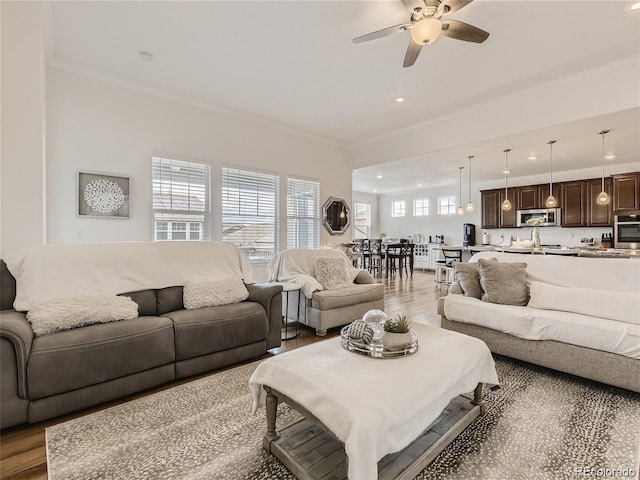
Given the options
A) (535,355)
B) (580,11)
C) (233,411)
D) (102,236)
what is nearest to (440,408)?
(233,411)

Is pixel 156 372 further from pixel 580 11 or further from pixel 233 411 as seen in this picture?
pixel 580 11

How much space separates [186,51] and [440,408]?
147 inches

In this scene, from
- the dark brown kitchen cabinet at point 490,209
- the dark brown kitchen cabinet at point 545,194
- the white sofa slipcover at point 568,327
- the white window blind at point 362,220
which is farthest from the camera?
the white window blind at point 362,220

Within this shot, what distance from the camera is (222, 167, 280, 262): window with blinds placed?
16.0 feet

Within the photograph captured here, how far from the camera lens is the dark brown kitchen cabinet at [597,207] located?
6.95m

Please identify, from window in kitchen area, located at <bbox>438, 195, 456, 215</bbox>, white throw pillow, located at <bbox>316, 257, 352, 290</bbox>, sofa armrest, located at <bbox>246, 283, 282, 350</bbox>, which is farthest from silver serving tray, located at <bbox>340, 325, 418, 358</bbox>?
window in kitchen area, located at <bbox>438, 195, 456, 215</bbox>

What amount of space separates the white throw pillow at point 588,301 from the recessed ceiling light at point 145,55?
14.7ft

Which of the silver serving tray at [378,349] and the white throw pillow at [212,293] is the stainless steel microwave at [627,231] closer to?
the silver serving tray at [378,349]

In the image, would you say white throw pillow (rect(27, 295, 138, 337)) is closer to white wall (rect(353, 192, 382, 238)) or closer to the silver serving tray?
the silver serving tray

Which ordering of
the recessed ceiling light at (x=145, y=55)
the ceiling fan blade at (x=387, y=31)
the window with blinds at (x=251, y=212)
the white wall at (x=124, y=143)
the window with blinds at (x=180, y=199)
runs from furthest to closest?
the window with blinds at (x=251, y=212) < the window with blinds at (x=180, y=199) < the white wall at (x=124, y=143) < the recessed ceiling light at (x=145, y=55) < the ceiling fan blade at (x=387, y=31)

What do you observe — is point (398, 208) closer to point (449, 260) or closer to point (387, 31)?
point (449, 260)

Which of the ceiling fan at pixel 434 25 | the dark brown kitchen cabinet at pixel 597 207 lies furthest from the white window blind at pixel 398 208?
the ceiling fan at pixel 434 25

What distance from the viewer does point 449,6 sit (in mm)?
2303

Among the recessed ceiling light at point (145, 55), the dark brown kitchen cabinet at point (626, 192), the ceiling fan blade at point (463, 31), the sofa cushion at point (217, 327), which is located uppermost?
the recessed ceiling light at point (145, 55)
